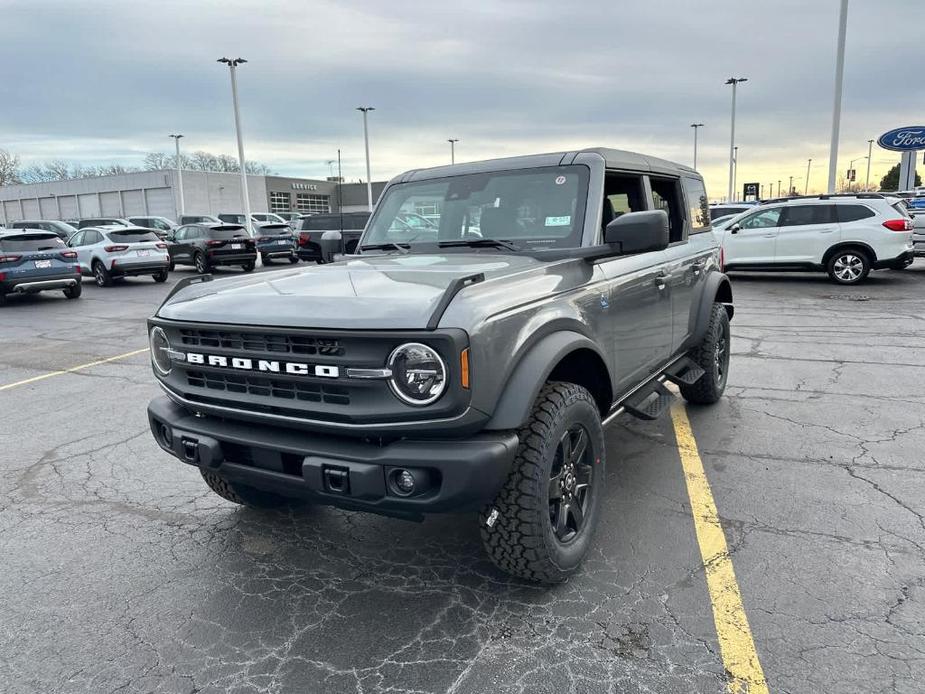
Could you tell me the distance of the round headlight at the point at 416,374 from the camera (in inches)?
96.0

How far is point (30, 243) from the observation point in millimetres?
14945

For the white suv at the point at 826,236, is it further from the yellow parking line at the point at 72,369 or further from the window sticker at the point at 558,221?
the window sticker at the point at 558,221

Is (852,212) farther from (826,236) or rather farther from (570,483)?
(570,483)

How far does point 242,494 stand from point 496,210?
2.16 m

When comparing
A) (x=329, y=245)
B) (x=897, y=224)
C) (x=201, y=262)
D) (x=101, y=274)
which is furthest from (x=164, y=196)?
(x=329, y=245)

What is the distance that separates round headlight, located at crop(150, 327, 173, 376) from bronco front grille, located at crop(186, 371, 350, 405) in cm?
21

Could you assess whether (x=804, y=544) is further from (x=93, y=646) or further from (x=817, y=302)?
(x=817, y=302)

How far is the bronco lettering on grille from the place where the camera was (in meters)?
2.59

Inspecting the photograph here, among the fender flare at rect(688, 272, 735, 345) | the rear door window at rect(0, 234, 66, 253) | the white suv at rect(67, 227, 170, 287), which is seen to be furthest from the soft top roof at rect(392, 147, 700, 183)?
the white suv at rect(67, 227, 170, 287)

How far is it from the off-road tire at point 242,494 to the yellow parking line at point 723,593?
7.65 feet

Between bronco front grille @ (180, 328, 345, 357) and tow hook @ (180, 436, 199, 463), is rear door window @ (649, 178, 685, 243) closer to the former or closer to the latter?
bronco front grille @ (180, 328, 345, 357)

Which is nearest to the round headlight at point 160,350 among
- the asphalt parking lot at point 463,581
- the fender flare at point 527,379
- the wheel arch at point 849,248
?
the asphalt parking lot at point 463,581

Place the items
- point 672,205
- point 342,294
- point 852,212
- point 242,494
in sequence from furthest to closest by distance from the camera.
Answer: point 852,212 < point 672,205 < point 242,494 < point 342,294

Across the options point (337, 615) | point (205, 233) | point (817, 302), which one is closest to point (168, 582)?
point (337, 615)
